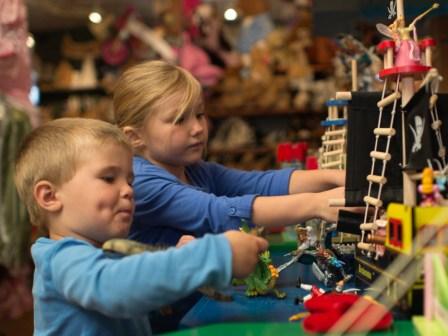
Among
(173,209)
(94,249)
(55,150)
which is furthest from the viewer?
(173,209)

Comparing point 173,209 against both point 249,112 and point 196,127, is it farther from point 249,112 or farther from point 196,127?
point 249,112

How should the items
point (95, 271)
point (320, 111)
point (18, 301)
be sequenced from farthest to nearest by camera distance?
1. point (320, 111)
2. point (18, 301)
3. point (95, 271)

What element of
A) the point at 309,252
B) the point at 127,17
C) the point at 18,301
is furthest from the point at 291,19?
the point at 309,252

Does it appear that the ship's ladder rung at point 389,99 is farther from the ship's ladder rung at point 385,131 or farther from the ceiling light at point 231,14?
the ceiling light at point 231,14

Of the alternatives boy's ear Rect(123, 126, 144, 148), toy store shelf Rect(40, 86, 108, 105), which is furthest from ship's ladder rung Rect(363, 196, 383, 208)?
toy store shelf Rect(40, 86, 108, 105)

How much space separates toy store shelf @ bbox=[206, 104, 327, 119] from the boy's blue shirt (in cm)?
351

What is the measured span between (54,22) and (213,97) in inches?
57.3

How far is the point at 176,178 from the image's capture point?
1155 mm

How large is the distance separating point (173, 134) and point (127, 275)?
496 millimetres

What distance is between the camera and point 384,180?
2.74ft

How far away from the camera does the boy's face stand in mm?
840

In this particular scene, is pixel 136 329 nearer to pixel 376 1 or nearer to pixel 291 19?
pixel 376 1

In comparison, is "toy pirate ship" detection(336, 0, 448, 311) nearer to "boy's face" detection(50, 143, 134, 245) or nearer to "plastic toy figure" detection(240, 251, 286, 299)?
"plastic toy figure" detection(240, 251, 286, 299)

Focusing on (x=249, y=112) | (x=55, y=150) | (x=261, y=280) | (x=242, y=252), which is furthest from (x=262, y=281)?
(x=249, y=112)
